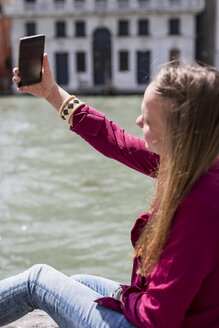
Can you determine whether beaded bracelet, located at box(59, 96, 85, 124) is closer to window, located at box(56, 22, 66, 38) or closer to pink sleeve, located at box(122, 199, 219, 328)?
pink sleeve, located at box(122, 199, 219, 328)

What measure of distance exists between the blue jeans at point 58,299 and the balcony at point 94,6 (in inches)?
1179

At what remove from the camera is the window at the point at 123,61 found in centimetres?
3134

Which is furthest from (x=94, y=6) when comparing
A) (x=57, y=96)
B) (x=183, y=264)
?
(x=183, y=264)

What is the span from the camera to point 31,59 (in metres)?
1.85

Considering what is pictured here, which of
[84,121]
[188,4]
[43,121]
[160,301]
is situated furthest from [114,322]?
[188,4]

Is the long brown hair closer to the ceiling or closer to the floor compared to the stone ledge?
closer to the ceiling

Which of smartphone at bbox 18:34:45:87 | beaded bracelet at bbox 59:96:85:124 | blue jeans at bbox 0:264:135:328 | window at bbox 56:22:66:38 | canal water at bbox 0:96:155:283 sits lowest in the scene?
window at bbox 56:22:66:38

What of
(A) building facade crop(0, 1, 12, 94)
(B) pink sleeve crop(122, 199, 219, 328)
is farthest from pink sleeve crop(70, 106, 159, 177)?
(A) building facade crop(0, 1, 12, 94)

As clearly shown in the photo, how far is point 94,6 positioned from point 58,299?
30.7 m

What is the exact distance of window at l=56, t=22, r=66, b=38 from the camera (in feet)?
101

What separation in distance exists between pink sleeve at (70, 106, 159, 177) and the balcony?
2952 cm

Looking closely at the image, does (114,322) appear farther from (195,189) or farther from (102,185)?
(102,185)

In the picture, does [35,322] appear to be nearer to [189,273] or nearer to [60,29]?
[189,273]

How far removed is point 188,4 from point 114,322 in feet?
101
